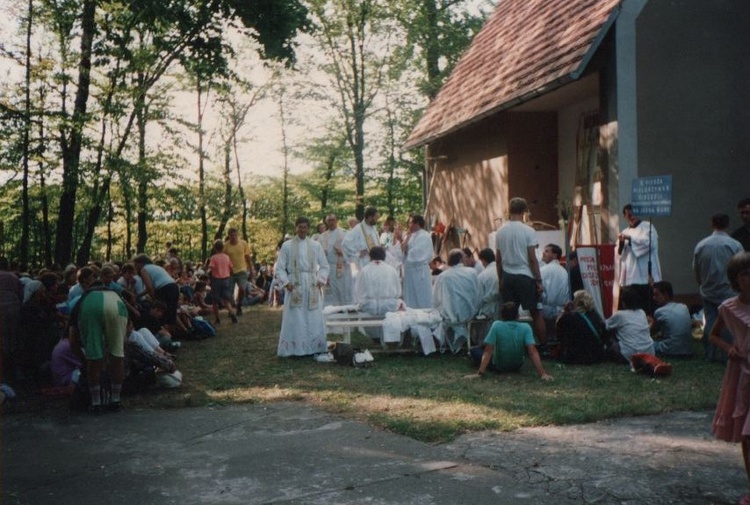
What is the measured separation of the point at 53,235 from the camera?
2719 cm

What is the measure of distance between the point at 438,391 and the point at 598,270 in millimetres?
4923

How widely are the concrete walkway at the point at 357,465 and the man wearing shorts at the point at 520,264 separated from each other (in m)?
3.54

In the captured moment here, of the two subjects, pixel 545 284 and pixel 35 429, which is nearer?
pixel 35 429

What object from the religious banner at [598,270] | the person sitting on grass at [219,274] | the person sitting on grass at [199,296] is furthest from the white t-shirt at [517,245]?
the person sitting on grass at [199,296]

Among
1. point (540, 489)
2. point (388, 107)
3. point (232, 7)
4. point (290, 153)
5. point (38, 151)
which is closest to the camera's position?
point (540, 489)

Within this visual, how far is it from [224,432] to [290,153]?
34.0m

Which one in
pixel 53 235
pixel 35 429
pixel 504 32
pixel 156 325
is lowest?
pixel 35 429

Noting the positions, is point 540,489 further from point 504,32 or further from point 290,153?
point 290,153

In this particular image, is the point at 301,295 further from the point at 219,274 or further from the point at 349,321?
the point at 219,274

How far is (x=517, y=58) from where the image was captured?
15.4 metres

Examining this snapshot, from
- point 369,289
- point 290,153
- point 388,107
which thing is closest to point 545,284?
point 369,289

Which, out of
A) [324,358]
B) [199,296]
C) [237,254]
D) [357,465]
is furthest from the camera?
[237,254]

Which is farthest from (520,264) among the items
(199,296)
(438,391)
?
(199,296)

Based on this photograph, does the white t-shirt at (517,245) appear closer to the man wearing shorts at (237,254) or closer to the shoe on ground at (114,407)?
the shoe on ground at (114,407)
